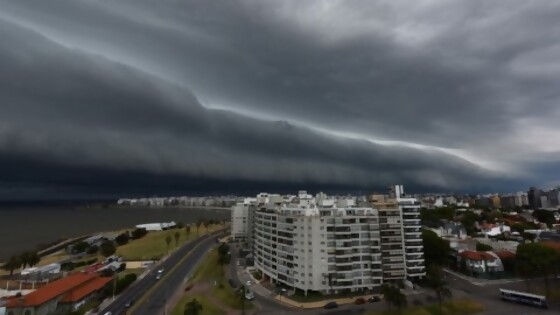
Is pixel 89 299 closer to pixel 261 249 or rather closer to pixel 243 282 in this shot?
pixel 243 282

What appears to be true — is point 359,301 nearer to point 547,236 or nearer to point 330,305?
point 330,305

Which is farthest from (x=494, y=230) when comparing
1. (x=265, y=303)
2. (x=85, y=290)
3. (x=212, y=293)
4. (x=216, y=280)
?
(x=85, y=290)

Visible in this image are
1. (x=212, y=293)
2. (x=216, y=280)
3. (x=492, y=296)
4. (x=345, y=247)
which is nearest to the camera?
(x=492, y=296)

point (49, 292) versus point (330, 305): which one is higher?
point (49, 292)

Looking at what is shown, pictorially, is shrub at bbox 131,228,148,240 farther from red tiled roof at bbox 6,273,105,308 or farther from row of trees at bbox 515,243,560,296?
row of trees at bbox 515,243,560,296

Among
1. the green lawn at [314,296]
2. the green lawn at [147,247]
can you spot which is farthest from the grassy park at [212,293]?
the green lawn at [147,247]

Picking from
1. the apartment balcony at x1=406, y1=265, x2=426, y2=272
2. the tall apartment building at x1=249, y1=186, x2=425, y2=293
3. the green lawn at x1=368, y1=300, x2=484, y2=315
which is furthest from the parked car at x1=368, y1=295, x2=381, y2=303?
the apartment balcony at x1=406, y1=265, x2=426, y2=272

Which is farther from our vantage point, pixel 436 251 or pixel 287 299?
pixel 436 251

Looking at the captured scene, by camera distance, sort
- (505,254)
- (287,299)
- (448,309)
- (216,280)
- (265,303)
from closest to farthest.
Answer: (448,309)
(265,303)
(287,299)
(216,280)
(505,254)
